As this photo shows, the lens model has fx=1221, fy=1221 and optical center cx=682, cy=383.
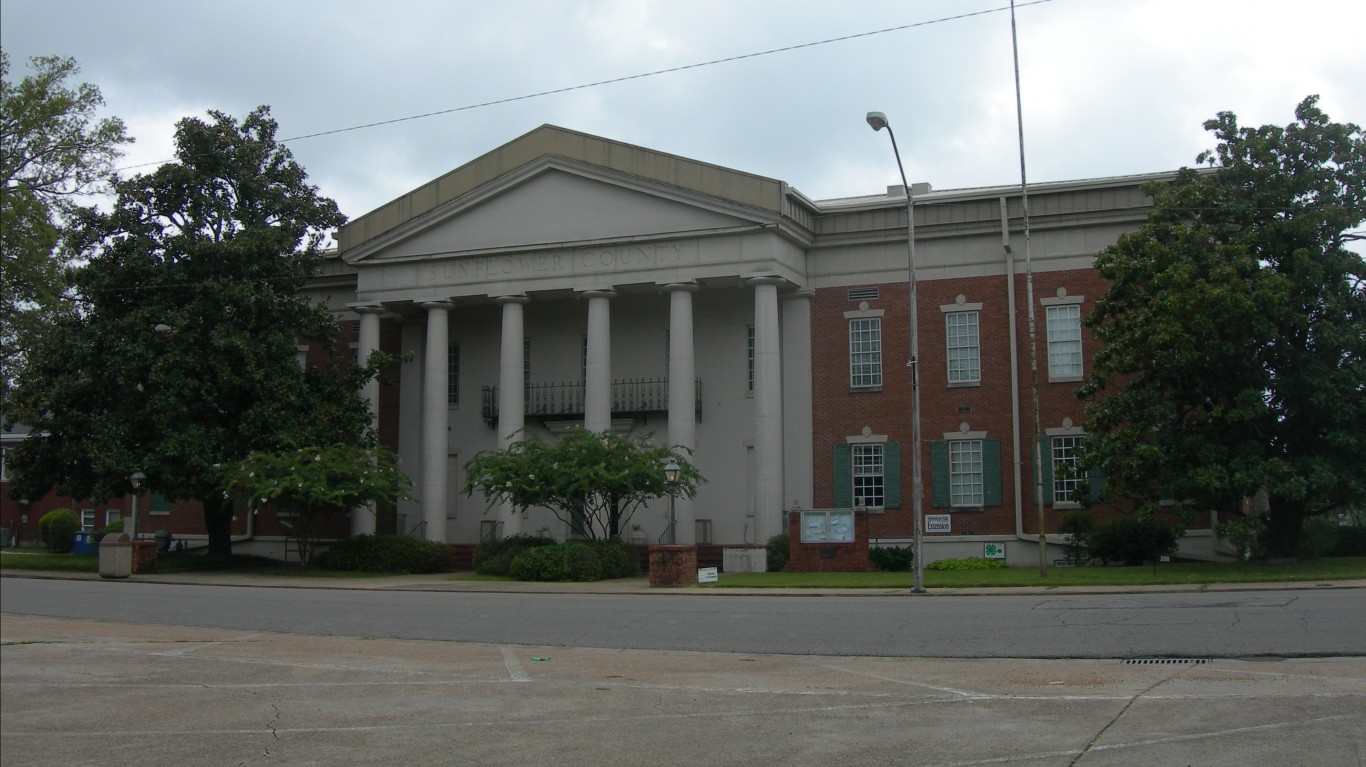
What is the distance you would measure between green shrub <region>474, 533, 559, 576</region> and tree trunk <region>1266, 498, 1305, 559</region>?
61.2 feet

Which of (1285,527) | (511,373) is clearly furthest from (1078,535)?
(511,373)

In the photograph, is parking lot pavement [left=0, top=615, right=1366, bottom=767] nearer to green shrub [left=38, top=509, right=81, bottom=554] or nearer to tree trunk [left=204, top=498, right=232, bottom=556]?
tree trunk [left=204, top=498, right=232, bottom=556]

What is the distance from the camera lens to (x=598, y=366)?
1470 inches

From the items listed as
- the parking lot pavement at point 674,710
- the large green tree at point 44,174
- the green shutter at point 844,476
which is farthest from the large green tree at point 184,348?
the parking lot pavement at point 674,710

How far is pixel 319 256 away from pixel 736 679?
3104 cm

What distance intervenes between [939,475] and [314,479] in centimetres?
1804

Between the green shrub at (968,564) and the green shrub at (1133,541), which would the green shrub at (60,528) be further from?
the green shrub at (1133,541)

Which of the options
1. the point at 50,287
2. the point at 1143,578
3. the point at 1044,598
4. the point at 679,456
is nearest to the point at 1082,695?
the point at 1044,598

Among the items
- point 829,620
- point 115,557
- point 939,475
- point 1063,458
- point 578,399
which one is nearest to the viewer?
point 829,620

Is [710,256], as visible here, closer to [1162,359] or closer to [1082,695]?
[1162,359]

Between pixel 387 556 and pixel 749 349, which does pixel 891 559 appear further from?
pixel 387 556

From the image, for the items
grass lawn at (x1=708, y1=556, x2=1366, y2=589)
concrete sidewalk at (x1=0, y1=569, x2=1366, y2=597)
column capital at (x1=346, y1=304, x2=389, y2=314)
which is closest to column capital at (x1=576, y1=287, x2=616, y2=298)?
column capital at (x1=346, y1=304, x2=389, y2=314)

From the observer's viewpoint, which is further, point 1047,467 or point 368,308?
point 368,308

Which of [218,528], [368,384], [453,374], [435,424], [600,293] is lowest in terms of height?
[218,528]
